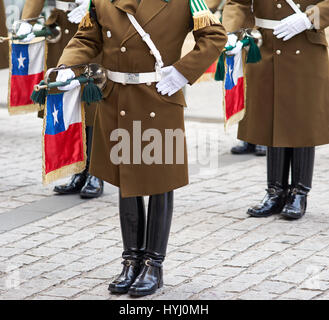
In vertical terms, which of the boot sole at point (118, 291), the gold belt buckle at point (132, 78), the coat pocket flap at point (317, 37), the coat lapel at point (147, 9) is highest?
the coat lapel at point (147, 9)

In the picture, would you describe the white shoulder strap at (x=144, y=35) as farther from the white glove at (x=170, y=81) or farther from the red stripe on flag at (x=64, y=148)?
the red stripe on flag at (x=64, y=148)

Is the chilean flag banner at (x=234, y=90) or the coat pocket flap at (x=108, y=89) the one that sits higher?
the coat pocket flap at (x=108, y=89)

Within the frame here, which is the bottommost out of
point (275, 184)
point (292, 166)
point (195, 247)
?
point (195, 247)

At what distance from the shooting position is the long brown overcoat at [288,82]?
585cm

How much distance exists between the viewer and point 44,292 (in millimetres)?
4660

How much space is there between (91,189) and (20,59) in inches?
44.2

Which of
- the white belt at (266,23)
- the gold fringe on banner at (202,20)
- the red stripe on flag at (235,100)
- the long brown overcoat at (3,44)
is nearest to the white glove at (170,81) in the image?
the gold fringe on banner at (202,20)

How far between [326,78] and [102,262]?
6.45ft

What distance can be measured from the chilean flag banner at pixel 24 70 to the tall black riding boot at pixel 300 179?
6.79ft

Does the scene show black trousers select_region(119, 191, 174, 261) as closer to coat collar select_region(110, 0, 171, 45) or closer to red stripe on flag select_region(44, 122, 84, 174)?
red stripe on flag select_region(44, 122, 84, 174)

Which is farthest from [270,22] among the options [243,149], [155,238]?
[243,149]

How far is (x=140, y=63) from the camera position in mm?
4461

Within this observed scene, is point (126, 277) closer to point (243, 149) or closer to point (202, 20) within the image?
point (202, 20)
